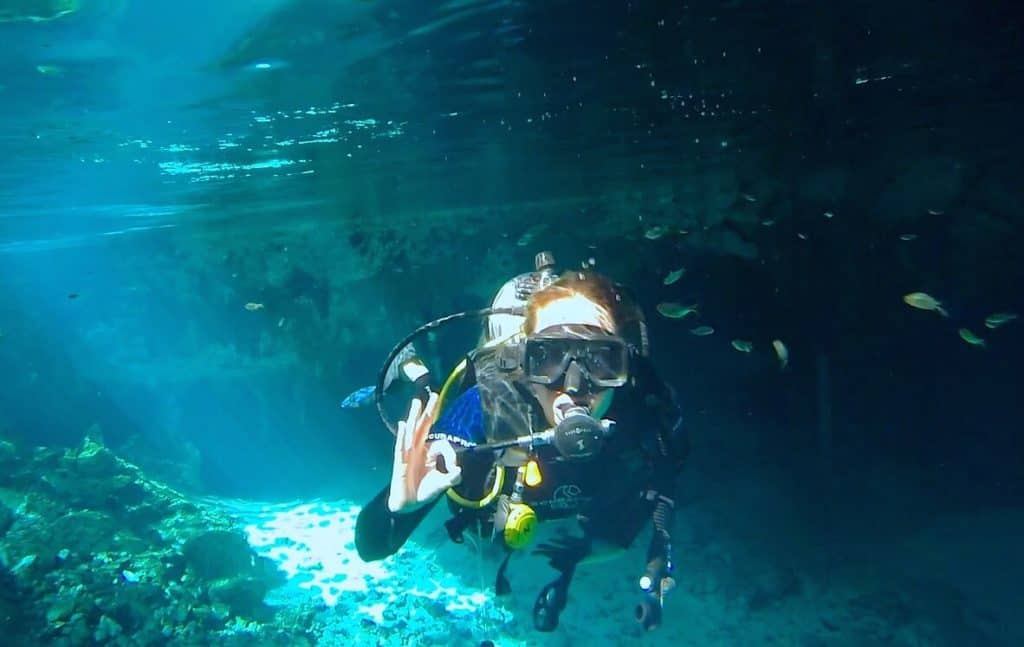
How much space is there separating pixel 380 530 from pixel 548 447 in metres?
1.41

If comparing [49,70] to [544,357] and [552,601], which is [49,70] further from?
[552,601]

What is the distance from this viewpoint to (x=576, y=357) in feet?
14.6

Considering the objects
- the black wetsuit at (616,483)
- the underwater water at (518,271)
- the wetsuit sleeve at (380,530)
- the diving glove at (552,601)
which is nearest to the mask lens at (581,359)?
the black wetsuit at (616,483)

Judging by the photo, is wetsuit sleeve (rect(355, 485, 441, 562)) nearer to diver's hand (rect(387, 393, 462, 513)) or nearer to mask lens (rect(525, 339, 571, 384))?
diver's hand (rect(387, 393, 462, 513))

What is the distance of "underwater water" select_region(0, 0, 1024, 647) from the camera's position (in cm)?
858

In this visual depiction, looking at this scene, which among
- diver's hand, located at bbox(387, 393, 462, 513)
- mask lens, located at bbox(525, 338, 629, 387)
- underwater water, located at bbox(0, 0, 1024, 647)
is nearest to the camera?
diver's hand, located at bbox(387, 393, 462, 513)

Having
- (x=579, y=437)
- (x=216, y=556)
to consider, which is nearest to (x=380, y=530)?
(x=579, y=437)

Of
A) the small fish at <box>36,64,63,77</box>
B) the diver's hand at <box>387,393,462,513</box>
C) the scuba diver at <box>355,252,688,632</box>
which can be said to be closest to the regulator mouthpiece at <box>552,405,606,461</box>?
the scuba diver at <box>355,252,688,632</box>

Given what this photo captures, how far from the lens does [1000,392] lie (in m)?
13.6

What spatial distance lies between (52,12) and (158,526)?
Answer: 38.9 ft

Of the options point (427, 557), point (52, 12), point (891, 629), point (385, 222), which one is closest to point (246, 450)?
point (385, 222)

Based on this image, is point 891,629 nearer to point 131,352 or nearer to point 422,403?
point 422,403

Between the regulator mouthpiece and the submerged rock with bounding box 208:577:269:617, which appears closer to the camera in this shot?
the regulator mouthpiece

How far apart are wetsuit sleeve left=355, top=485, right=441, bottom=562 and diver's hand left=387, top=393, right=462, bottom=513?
0.53 metres
